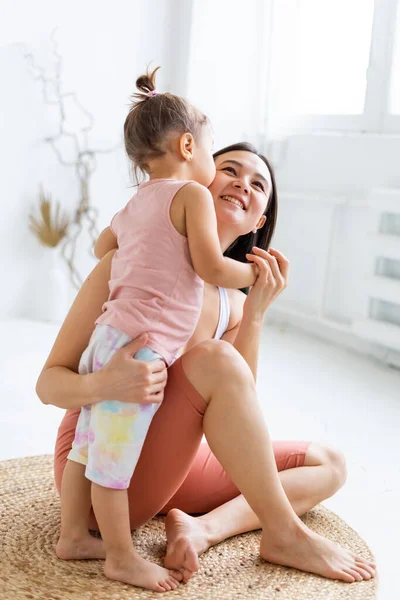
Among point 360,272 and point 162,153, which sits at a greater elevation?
point 162,153

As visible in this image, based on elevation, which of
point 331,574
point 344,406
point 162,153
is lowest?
point 344,406

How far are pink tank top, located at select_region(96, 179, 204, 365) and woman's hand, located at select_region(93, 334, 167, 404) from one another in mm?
30

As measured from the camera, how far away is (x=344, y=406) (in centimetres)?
265

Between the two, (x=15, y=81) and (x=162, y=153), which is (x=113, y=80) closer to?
(x=15, y=81)

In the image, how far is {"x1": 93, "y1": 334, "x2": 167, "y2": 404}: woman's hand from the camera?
1.25m

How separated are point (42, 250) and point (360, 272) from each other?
146cm

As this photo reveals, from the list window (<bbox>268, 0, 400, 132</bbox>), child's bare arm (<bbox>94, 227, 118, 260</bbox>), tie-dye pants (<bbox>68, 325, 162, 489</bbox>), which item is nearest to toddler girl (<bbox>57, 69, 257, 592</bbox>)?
tie-dye pants (<bbox>68, 325, 162, 489</bbox>)

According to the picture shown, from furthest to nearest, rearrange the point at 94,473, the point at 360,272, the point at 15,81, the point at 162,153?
1. the point at 15,81
2. the point at 360,272
3. the point at 162,153
4. the point at 94,473

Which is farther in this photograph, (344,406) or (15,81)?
(15,81)

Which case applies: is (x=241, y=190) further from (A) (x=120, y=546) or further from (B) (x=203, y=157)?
(A) (x=120, y=546)

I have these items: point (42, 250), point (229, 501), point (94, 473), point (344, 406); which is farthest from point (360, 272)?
point (94, 473)

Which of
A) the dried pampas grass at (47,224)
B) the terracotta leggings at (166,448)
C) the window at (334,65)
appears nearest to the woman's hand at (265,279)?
the terracotta leggings at (166,448)

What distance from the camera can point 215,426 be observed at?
1.32 meters

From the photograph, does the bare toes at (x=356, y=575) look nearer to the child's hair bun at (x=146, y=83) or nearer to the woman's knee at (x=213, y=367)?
the woman's knee at (x=213, y=367)
